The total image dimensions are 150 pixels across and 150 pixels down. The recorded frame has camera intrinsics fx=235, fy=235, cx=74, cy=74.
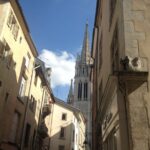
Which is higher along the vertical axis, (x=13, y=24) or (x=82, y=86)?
(x=82, y=86)

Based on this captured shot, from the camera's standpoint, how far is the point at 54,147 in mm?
36188

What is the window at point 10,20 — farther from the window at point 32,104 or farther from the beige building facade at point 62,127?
the beige building facade at point 62,127

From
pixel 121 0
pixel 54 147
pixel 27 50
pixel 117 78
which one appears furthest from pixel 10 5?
pixel 54 147

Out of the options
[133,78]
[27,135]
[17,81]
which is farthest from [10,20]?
[133,78]

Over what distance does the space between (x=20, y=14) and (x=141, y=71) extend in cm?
1394

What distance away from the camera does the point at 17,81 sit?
58.3 feet

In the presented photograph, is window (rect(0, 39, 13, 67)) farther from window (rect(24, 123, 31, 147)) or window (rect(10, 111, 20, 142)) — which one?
window (rect(24, 123, 31, 147))

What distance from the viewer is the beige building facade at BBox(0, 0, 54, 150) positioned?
15081 mm

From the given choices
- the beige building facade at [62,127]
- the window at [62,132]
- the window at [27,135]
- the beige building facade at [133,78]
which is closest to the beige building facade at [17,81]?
the window at [27,135]

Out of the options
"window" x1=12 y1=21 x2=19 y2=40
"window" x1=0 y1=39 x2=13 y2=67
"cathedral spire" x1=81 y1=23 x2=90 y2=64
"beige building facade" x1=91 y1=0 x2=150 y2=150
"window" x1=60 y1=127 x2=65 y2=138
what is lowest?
"beige building facade" x1=91 y1=0 x2=150 y2=150

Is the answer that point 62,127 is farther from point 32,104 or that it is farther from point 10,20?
point 10,20

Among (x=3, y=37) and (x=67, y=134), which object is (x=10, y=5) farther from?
(x=67, y=134)

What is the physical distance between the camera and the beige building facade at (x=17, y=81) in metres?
15.1

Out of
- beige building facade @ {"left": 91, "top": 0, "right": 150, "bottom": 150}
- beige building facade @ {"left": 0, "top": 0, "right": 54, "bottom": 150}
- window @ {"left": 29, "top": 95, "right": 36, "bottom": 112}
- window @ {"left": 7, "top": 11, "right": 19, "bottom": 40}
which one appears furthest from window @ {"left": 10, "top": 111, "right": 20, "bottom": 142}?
beige building facade @ {"left": 91, "top": 0, "right": 150, "bottom": 150}
